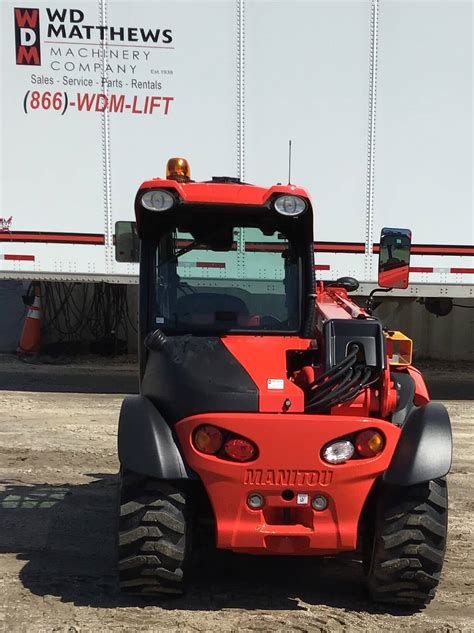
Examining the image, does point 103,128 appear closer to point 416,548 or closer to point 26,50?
point 26,50

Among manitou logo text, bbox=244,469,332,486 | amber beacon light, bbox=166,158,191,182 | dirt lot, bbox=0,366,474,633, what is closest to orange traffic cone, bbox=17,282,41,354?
dirt lot, bbox=0,366,474,633

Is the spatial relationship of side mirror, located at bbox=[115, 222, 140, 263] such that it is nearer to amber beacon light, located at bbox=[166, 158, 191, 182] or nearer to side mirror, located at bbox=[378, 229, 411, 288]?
amber beacon light, located at bbox=[166, 158, 191, 182]

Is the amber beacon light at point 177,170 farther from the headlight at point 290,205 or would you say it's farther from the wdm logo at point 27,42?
the wdm logo at point 27,42

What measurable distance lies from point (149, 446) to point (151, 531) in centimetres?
39

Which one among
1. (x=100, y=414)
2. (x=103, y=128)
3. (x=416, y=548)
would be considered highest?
(x=103, y=128)

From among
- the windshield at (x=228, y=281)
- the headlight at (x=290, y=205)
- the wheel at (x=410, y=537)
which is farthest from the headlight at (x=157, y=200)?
the wheel at (x=410, y=537)

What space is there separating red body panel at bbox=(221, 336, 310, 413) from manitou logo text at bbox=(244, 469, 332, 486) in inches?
10.3

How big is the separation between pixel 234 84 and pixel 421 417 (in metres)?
5.04

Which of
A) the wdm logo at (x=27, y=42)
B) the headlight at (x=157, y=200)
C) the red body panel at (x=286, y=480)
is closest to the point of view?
the red body panel at (x=286, y=480)

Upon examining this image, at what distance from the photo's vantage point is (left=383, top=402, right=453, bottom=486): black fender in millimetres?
2871

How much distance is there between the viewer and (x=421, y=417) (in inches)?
120

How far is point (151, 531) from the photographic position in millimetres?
2922

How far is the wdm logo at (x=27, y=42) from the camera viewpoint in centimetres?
686

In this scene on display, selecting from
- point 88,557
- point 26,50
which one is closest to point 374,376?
point 88,557
